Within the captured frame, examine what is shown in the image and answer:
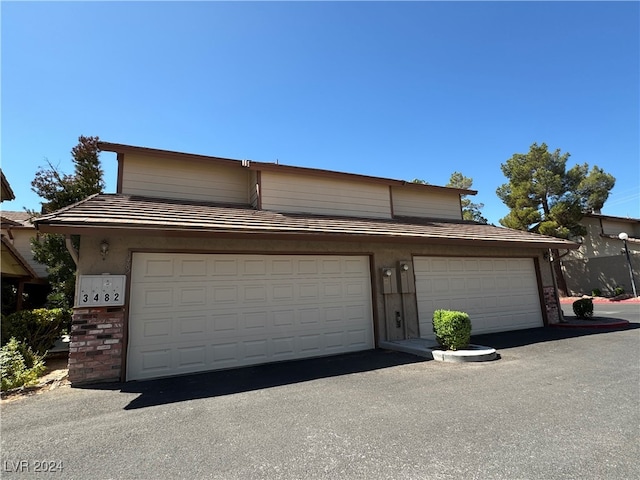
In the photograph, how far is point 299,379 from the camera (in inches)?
226

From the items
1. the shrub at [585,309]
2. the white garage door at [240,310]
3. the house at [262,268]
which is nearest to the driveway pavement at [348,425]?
the white garage door at [240,310]

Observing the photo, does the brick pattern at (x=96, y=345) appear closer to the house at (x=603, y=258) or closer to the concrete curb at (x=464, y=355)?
the concrete curb at (x=464, y=355)

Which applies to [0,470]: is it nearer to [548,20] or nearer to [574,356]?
[574,356]

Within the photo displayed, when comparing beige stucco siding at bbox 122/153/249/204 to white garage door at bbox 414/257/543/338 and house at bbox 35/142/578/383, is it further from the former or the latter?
white garage door at bbox 414/257/543/338

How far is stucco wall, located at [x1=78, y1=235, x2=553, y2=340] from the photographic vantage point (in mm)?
6219

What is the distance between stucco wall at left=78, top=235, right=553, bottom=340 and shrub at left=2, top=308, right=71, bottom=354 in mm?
4013

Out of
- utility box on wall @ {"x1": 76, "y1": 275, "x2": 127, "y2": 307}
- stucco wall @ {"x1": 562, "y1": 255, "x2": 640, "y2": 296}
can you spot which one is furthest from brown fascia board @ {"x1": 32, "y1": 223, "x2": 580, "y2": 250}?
stucco wall @ {"x1": 562, "y1": 255, "x2": 640, "y2": 296}

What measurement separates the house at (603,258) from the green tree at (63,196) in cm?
2635

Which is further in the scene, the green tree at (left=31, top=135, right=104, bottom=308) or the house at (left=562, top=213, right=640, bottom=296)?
the house at (left=562, top=213, right=640, bottom=296)

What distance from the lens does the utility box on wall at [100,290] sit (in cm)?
→ 591

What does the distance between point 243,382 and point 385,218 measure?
278 inches

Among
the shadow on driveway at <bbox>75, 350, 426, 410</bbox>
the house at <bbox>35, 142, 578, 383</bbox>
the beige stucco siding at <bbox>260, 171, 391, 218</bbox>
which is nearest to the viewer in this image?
the shadow on driveway at <bbox>75, 350, 426, 410</bbox>

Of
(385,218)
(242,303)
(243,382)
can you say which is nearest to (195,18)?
(242,303)

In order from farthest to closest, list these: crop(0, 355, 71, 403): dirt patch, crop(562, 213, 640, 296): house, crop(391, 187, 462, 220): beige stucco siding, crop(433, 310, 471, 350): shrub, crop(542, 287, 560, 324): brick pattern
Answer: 1. crop(562, 213, 640, 296): house
2. crop(391, 187, 462, 220): beige stucco siding
3. crop(542, 287, 560, 324): brick pattern
4. crop(433, 310, 471, 350): shrub
5. crop(0, 355, 71, 403): dirt patch
